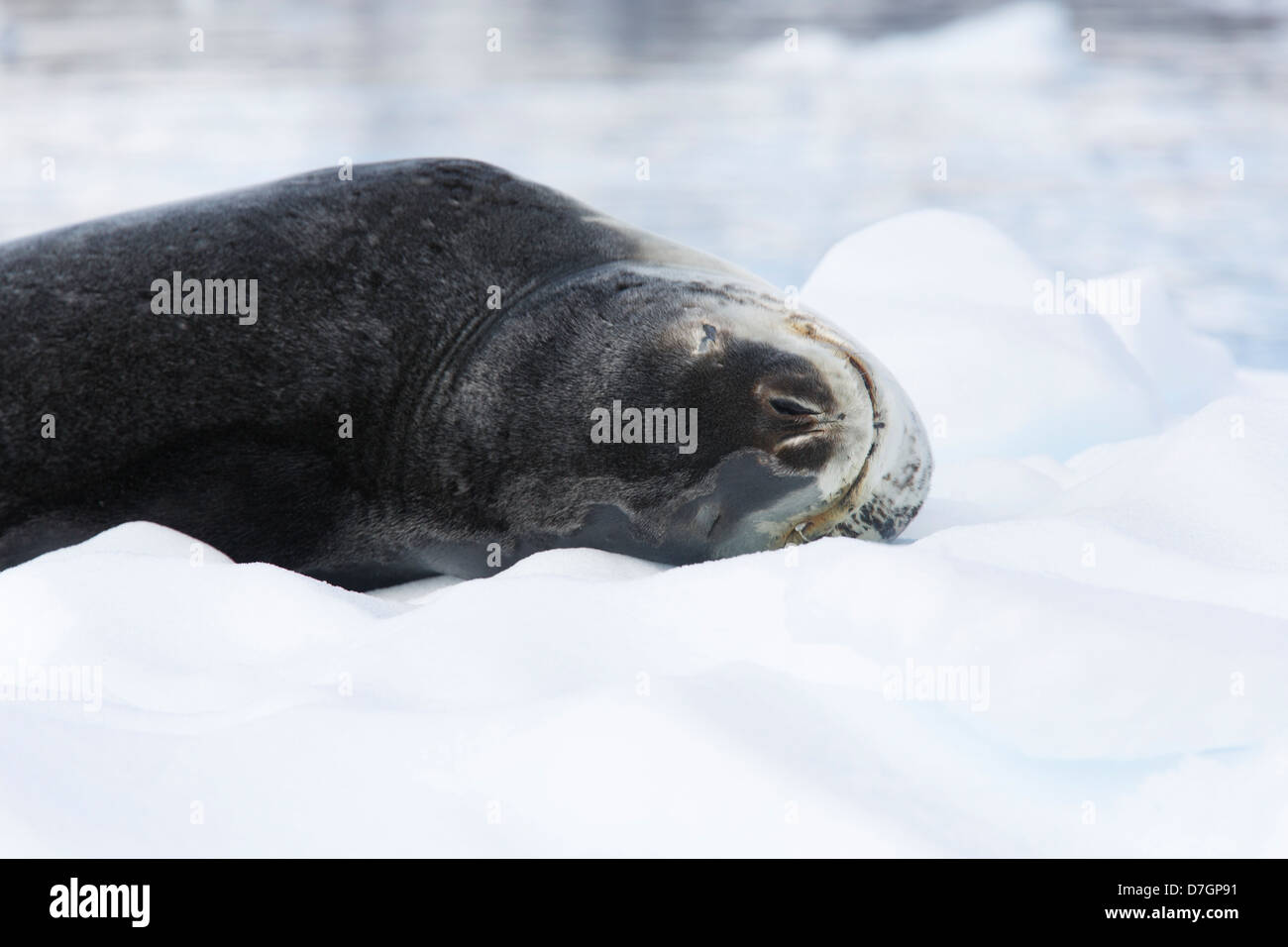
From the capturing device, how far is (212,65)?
14055 millimetres

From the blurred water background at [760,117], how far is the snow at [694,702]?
3.74 metres

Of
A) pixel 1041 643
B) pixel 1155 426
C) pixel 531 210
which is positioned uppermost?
pixel 531 210

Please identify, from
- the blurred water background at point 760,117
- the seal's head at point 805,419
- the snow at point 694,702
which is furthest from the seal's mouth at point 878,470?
the blurred water background at point 760,117

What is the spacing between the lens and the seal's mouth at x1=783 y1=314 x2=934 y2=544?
9.11 feet

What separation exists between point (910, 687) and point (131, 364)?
167 cm

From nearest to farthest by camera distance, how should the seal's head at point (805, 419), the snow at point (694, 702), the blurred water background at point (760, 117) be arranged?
the snow at point (694, 702) → the seal's head at point (805, 419) → the blurred water background at point (760, 117)

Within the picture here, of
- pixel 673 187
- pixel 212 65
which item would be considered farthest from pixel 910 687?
pixel 212 65

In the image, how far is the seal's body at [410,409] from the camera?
273 centimetres

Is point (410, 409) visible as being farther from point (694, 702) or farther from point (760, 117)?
point (760, 117)

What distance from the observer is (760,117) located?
11.2 meters

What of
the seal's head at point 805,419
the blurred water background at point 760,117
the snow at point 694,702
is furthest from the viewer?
the blurred water background at point 760,117

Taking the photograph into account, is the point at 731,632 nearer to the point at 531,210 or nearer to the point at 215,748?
the point at 215,748

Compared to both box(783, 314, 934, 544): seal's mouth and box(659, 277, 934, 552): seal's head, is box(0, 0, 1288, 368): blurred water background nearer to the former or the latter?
box(783, 314, 934, 544): seal's mouth

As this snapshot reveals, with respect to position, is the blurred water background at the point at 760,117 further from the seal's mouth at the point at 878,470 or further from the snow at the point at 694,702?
the snow at the point at 694,702
